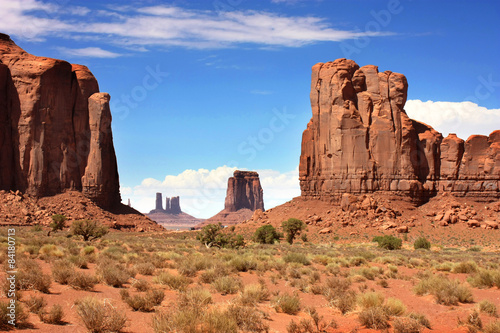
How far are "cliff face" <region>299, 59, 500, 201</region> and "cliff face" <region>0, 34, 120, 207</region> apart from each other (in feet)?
99.0

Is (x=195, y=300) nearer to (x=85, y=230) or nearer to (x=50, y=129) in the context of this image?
(x=85, y=230)

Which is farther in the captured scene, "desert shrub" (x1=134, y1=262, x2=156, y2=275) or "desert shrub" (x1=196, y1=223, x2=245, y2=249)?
"desert shrub" (x1=196, y1=223, x2=245, y2=249)

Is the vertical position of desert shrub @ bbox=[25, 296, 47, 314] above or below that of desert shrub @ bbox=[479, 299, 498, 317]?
above

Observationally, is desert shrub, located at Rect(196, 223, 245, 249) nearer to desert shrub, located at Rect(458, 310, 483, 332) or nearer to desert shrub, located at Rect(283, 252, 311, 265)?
desert shrub, located at Rect(283, 252, 311, 265)

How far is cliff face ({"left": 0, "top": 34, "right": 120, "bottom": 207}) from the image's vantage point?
61.7 metres

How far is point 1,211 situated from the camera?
54.0 meters

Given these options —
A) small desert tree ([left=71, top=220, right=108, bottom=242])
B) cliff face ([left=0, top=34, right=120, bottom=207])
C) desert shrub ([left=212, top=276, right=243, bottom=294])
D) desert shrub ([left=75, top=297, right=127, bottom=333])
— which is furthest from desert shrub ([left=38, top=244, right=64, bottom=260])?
cliff face ([left=0, top=34, right=120, bottom=207])

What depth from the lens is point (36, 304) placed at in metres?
10.5

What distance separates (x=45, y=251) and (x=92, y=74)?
55060 millimetres

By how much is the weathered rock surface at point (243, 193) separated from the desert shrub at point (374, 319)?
16264 cm

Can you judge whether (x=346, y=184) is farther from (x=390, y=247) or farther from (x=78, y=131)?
(x=78, y=131)

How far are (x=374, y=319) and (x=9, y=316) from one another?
832 centimetres

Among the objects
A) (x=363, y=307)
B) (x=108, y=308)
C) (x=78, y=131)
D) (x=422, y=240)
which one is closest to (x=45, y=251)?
(x=108, y=308)

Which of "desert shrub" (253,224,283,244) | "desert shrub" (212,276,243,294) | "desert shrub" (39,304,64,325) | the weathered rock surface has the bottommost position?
"desert shrub" (253,224,283,244)
